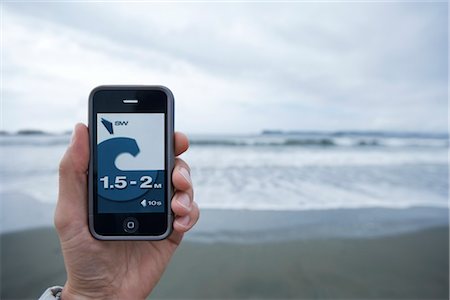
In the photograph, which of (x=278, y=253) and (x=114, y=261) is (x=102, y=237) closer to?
(x=114, y=261)

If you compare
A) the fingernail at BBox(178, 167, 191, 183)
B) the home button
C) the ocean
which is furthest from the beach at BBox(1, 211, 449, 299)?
the fingernail at BBox(178, 167, 191, 183)

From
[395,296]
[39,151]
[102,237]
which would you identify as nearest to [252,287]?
[395,296]

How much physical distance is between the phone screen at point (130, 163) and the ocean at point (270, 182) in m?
3.35

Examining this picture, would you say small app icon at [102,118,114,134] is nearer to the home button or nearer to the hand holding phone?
the hand holding phone

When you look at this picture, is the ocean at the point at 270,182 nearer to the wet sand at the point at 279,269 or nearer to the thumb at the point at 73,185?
the wet sand at the point at 279,269

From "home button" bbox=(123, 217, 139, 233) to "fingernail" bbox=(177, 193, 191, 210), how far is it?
0.22 meters

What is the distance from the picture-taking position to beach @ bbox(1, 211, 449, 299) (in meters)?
2.85

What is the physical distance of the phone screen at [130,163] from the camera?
136 cm

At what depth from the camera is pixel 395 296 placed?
9.29ft

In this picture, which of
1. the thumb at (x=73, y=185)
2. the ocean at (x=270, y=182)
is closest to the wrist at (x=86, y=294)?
the thumb at (x=73, y=185)

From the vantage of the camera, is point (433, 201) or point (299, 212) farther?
point (433, 201)

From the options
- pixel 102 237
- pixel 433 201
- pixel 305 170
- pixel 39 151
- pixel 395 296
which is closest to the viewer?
pixel 102 237

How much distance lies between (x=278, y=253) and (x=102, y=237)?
2.55 meters

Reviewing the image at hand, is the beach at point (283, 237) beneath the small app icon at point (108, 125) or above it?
beneath
